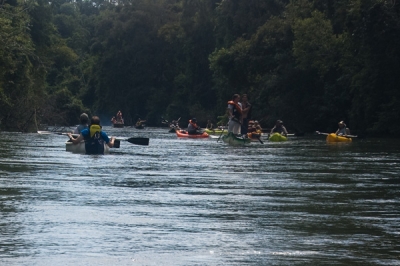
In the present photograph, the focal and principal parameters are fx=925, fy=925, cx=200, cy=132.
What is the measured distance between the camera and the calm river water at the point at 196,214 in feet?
27.9

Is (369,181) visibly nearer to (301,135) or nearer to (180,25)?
(301,135)

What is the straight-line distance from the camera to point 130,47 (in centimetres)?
10000

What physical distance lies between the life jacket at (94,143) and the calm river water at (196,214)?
12.1ft

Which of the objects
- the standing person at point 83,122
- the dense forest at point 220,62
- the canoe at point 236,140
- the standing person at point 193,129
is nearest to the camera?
the standing person at point 83,122

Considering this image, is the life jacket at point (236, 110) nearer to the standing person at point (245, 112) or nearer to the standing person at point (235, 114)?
the standing person at point (235, 114)

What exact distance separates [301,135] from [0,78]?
51.3 feet

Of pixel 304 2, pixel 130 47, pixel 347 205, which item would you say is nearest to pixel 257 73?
pixel 304 2

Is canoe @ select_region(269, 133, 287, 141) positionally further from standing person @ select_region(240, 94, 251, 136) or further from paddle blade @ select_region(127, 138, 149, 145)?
paddle blade @ select_region(127, 138, 149, 145)

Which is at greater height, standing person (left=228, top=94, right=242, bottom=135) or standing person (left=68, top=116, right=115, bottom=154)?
standing person (left=228, top=94, right=242, bottom=135)

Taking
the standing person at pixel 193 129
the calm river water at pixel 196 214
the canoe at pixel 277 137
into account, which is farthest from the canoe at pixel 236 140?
the calm river water at pixel 196 214

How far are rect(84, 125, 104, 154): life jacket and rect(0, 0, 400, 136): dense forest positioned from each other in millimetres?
21073

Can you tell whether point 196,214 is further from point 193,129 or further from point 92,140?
point 193,129

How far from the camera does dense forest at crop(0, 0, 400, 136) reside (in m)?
48.2

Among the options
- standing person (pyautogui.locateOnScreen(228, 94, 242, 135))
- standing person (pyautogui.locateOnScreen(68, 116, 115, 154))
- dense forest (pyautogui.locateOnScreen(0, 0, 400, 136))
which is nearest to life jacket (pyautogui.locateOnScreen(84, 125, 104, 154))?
standing person (pyautogui.locateOnScreen(68, 116, 115, 154))
